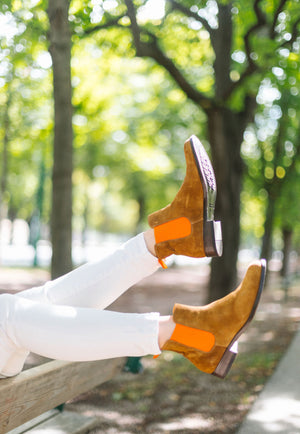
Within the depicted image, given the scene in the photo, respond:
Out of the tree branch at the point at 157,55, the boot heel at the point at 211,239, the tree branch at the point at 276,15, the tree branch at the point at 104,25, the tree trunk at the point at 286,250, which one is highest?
the tree branch at the point at 276,15

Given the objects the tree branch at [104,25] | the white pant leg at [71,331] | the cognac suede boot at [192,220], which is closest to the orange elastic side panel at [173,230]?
the cognac suede boot at [192,220]

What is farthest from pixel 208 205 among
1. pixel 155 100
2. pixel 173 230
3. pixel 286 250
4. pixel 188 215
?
pixel 286 250

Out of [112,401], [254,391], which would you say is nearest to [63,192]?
[112,401]

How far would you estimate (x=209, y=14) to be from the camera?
25.3 feet

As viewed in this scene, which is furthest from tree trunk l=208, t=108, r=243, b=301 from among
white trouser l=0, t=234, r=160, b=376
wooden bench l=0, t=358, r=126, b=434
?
white trouser l=0, t=234, r=160, b=376

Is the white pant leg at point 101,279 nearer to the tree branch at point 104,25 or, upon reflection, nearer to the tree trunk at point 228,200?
the tree branch at point 104,25

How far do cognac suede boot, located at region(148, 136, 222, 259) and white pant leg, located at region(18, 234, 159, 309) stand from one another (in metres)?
0.11

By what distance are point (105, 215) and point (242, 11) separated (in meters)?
54.1

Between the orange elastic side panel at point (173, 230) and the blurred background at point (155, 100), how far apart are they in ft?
0.98

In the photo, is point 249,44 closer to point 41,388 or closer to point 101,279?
point 101,279

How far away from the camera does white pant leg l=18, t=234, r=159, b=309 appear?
2494 millimetres

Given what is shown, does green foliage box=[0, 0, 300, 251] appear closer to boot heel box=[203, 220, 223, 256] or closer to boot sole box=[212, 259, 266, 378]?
boot heel box=[203, 220, 223, 256]

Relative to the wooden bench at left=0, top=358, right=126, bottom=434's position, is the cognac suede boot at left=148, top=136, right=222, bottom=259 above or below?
above

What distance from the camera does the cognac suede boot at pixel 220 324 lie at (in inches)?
88.9
